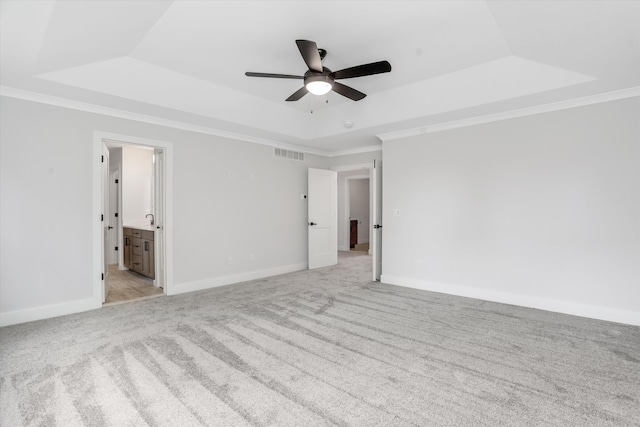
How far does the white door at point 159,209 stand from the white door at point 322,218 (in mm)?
2814

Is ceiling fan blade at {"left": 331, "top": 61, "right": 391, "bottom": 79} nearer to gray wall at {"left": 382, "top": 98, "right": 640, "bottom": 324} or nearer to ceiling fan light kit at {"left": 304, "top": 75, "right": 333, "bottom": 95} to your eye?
ceiling fan light kit at {"left": 304, "top": 75, "right": 333, "bottom": 95}

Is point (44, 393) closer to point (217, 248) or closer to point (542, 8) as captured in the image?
point (217, 248)

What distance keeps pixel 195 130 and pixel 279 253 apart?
269 cm

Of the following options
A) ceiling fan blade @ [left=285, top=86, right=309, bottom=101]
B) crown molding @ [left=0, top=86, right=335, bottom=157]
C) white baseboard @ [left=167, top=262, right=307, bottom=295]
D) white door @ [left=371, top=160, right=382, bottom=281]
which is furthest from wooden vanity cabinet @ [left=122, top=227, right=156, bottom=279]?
white door @ [left=371, top=160, right=382, bottom=281]

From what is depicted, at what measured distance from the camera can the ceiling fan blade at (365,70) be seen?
2.78 metres

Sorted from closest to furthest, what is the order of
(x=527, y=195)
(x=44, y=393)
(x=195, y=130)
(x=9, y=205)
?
(x=44, y=393)
(x=9, y=205)
(x=527, y=195)
(x=195, y=130)

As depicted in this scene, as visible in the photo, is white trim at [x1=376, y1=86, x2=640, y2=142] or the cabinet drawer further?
the cabinet drawer

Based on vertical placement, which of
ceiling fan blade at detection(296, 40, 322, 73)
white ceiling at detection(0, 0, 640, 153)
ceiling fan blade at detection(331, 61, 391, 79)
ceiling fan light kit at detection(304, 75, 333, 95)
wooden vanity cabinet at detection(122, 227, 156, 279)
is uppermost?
white ceiling at detection(0, 0, 640, 153)

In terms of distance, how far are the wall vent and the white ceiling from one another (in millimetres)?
1277

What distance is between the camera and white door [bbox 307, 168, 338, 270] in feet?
21.8

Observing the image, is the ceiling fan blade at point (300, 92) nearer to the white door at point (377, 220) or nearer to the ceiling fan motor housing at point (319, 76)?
the ceiling fan motor housing at point (319, 76)

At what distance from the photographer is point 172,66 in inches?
147

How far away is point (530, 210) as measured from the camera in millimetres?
4137

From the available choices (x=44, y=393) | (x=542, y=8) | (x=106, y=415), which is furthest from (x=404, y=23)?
(x=44, y=393)
